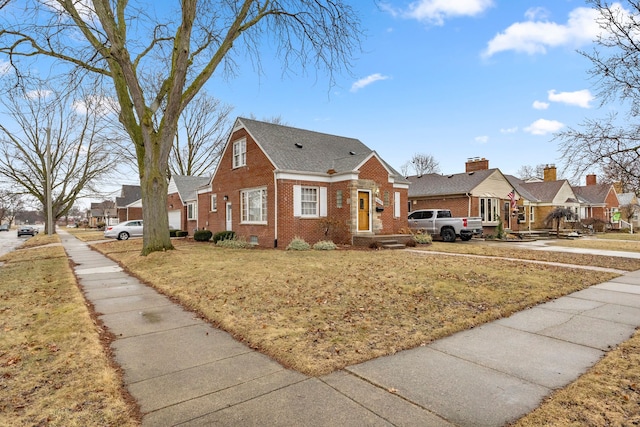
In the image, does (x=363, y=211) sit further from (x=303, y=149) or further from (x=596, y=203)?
(x=596, y=203)

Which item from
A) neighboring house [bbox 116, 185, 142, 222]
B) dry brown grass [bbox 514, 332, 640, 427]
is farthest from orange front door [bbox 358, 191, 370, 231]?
neighboring house [bbox 116, 185, 142, 222]

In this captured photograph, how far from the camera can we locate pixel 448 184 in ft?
89.6

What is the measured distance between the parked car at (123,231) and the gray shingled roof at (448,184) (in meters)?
21.8

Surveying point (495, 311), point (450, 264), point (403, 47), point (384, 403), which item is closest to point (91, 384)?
point (384, 403)

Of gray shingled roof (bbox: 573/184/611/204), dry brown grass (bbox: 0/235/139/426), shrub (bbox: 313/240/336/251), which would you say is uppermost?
gray shingled roof (bbox: 573/184/611/204)

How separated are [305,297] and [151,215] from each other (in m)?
9.03

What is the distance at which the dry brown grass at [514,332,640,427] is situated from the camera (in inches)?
109

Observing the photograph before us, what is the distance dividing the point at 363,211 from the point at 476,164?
16478 mm

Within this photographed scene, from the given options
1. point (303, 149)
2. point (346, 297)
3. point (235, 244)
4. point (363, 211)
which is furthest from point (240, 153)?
point (346, 297)

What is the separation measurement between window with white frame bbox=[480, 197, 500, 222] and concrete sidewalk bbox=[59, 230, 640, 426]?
21.3 meters

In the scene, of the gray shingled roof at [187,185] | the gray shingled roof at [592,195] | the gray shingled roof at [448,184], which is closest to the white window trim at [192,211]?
the gray shingled roof at [187,185]

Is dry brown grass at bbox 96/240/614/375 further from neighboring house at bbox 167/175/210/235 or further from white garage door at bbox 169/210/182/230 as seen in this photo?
white garage door at bbox 169/210/182/230

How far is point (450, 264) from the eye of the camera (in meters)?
10.7

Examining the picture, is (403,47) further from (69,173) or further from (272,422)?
(69,173)
